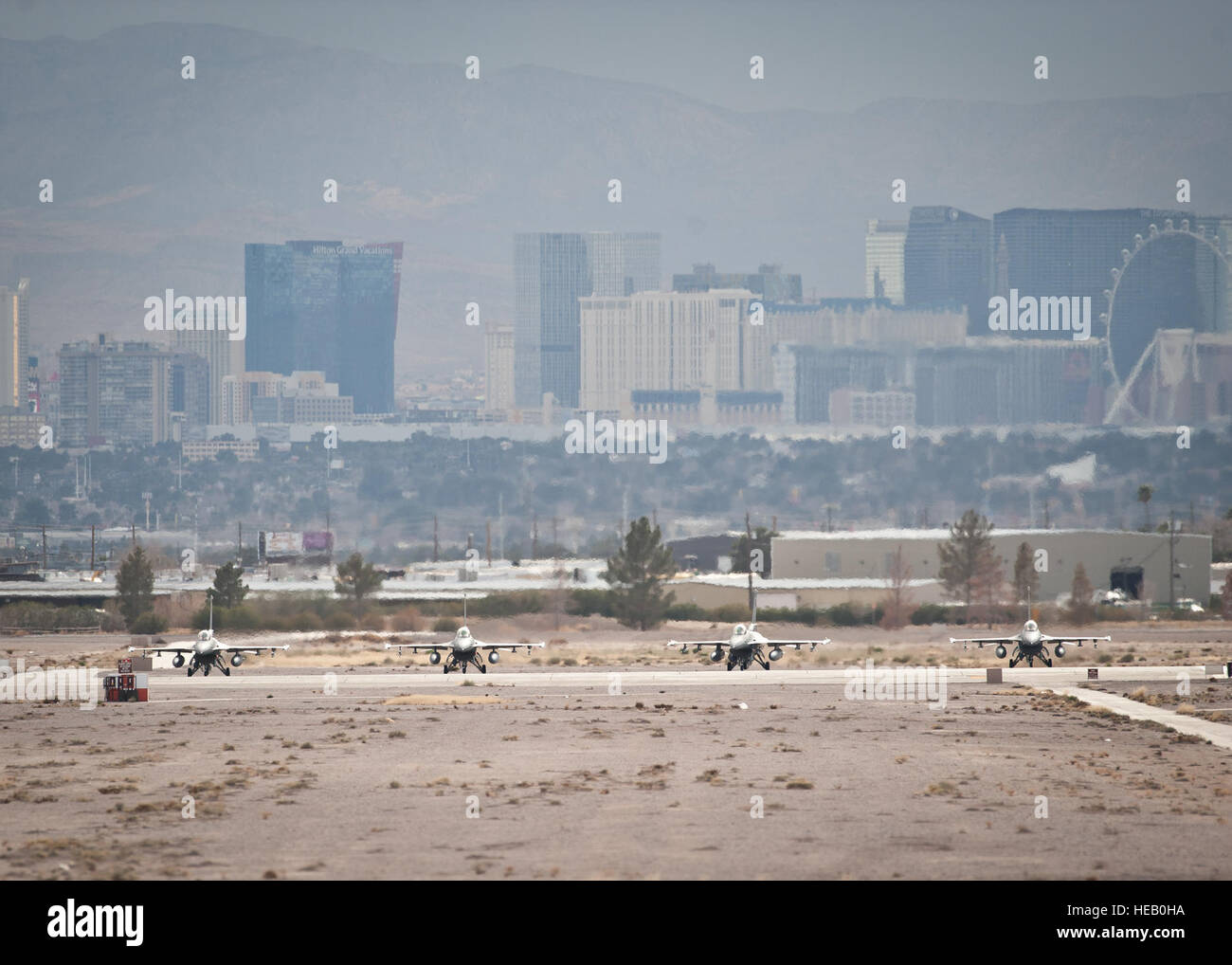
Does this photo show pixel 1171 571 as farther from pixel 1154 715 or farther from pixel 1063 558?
pixel 1154 715

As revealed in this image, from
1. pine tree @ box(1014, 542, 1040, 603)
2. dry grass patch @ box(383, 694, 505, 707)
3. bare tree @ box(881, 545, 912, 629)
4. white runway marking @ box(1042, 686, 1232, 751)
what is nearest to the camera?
white runway marking @ box(1042, 686, 1232, 751)

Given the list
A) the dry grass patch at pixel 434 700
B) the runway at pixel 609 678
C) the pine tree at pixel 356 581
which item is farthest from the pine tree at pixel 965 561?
the dry grass patch at pixel 434 700

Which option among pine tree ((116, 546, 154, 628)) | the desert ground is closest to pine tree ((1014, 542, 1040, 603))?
the desert ground

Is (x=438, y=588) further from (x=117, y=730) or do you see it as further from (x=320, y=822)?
(x=320, y=822)

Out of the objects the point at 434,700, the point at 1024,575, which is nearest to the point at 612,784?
the point at 434,700

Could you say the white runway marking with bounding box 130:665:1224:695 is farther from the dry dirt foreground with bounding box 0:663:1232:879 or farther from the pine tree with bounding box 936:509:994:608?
the pine tree with bounding box 936:509:994:608

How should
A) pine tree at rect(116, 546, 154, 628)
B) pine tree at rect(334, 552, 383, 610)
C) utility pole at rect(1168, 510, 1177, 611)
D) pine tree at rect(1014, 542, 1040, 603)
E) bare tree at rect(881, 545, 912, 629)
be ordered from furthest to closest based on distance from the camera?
utility pole at rect(1168, 510, 1177, 611), pine tree at rect(1014, 542, 1040, 603), pine tree at rect(334, 552, 383, 610), pine tree at rect(116, 546, 154, 628), bare tree at rect(881, 545, 912, 629)
